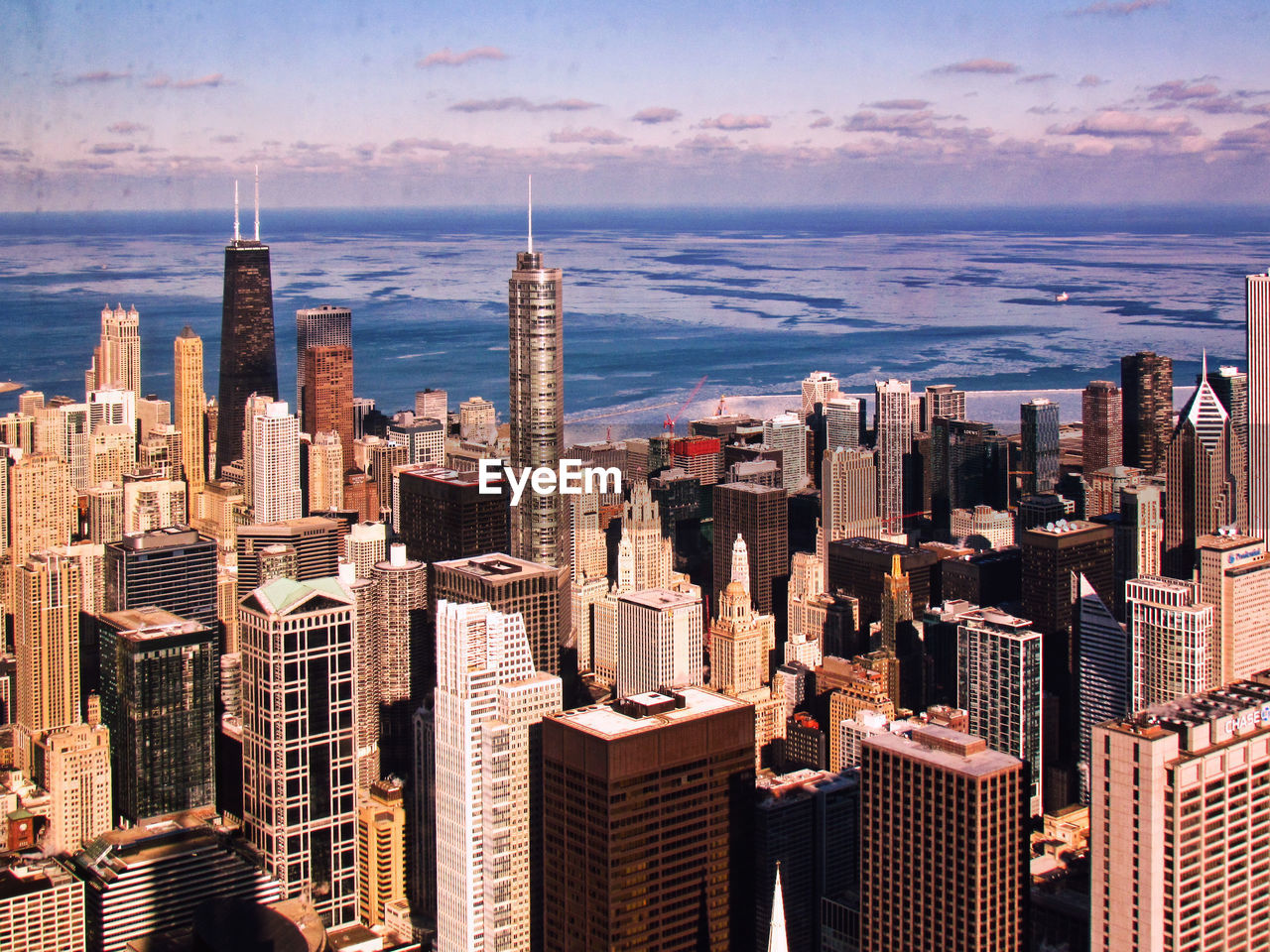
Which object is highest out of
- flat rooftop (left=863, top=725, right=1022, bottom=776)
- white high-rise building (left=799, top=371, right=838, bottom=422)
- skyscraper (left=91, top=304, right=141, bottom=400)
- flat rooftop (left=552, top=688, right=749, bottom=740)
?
skyscraper (left=91, top=304, right=141, bottom=400)

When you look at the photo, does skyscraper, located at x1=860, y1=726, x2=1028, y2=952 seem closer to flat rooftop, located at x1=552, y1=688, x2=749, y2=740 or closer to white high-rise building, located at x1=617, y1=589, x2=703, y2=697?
flat rooftop, located at x1=552, y1=688, x2=749, y2=740

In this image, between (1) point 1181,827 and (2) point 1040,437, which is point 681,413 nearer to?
(2) point 1040,437

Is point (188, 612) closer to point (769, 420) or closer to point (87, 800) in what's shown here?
point (87, 800)

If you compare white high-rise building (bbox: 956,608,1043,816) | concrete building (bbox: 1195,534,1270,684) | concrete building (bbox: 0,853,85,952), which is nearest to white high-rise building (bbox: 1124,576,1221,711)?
concrete building (bbox: 1195,534,1270,684)

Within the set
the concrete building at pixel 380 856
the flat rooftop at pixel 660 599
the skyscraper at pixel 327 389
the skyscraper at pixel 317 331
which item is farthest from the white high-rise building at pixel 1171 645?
the skyscraper at pixel 317 331

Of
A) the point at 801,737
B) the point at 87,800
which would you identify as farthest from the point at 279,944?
the point at 801,737
